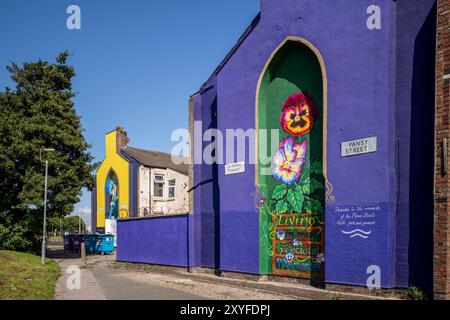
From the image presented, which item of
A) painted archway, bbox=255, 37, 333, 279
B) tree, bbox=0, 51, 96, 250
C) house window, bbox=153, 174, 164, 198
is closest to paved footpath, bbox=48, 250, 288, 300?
painted archway, bbox=255, 37, 333, 279

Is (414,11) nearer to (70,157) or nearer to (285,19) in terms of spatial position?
(285,19)

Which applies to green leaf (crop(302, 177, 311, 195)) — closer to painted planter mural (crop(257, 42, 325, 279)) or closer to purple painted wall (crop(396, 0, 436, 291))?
painted planter mural (crop(257, 42, 325, 279))

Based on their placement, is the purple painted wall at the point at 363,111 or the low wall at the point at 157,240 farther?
the low wall at the point at 157,240

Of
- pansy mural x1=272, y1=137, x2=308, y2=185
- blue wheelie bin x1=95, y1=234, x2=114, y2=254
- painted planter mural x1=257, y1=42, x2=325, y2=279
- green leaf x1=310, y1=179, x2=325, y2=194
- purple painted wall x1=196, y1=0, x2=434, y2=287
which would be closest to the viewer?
purple painted wall x1=196, y1=0, x2=434, y2=287

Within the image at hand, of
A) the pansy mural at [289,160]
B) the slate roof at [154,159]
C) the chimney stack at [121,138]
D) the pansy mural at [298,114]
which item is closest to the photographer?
the pansy mural at [298,114]

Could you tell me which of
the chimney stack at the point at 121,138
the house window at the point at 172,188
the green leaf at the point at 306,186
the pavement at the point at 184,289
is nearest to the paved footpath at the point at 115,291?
the pavement at the point at 184,289

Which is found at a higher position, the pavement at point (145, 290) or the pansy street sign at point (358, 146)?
the pansy street sign at point (358, 146)

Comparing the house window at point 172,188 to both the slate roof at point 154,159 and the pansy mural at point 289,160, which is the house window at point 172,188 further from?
the pansy mural at point 289,160

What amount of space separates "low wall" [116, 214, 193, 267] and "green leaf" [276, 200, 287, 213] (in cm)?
565

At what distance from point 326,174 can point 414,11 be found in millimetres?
5439

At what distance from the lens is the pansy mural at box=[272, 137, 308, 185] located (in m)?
15.8

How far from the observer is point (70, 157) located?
2973 cm

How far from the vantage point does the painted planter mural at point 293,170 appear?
49.4 feet

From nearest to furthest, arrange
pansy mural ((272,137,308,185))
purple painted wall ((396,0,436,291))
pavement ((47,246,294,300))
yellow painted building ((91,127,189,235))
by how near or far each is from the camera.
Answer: purple painted wall ((396,0,436,291)) < pavement ((47,246,294,300)) < pansy mural ((272,137,308,185)) < yellow painted building ((91,127,189,235))
